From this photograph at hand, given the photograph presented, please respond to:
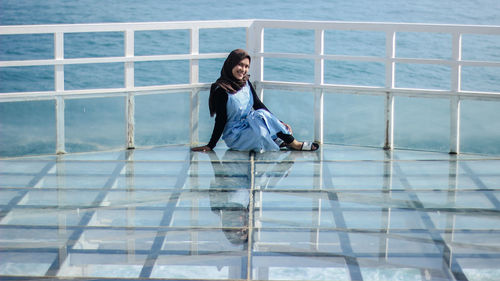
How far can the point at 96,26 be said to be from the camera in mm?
6098

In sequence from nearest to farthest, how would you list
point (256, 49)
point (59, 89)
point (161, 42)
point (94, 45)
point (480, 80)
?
point (59, 89)
point (256, 49)
point (480, 80)
point (94, 45)
point (161, 42)

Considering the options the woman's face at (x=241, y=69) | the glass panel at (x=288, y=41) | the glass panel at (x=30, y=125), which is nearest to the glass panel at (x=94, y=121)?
the glass panel at (x=30, y=125)

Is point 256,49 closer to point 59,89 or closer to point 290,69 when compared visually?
point 59,89

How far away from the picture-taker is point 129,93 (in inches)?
253

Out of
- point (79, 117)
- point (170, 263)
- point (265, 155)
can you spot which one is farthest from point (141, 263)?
point (79, 117)

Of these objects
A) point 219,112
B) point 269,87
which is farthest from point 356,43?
point 219,112

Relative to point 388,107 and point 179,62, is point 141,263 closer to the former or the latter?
point 388,107

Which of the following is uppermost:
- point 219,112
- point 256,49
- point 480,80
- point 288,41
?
point 288,41

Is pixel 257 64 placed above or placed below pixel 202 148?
above

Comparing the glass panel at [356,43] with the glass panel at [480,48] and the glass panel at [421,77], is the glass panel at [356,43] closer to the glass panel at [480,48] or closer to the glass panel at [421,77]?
the glass panel at [421,77]

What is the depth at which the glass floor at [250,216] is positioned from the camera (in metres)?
3.71

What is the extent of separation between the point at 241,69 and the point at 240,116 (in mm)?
395

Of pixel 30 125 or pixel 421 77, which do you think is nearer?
pixel 30 125

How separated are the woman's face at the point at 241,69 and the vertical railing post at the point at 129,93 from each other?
852 millimetres
